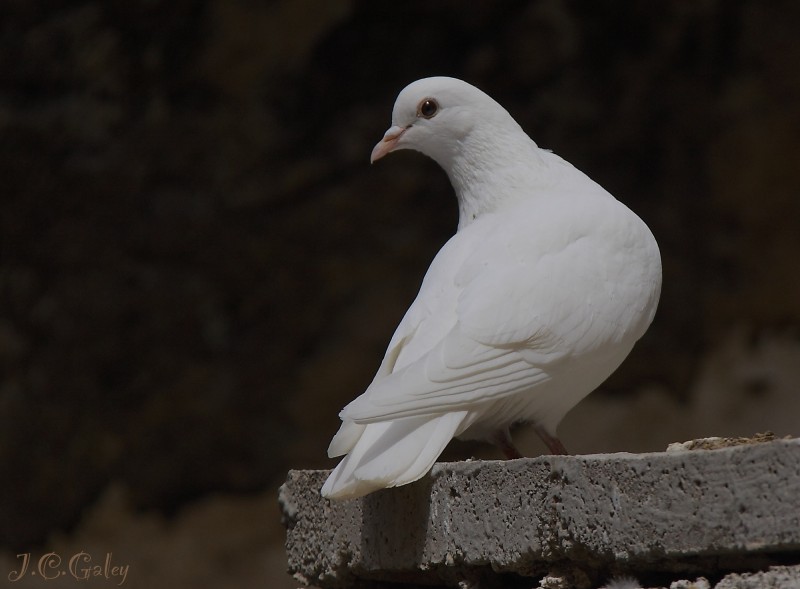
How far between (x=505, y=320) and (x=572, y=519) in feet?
1.91

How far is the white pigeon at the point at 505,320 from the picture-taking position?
2.81 metres

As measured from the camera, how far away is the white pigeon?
2.81 metres

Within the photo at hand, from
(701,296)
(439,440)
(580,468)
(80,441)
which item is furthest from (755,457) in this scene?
(80,441)

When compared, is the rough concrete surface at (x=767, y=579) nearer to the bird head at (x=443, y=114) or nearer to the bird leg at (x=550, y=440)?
the bird leg at (x=550, y=440)

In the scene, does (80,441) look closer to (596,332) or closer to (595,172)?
(595,172)

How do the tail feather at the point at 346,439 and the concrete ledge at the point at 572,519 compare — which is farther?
the tail feather at the point at 346,439

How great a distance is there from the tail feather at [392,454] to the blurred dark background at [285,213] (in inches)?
180

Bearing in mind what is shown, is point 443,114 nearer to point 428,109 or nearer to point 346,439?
point 428,109

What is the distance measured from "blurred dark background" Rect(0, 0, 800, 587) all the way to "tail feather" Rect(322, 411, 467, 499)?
4.57 meters

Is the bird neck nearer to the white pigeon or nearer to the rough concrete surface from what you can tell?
the white pigeon

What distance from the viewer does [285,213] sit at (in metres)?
7.47

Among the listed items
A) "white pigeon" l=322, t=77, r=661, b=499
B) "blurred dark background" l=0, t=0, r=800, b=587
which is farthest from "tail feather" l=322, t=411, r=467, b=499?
"blurred dark background" l=0, t=0, r=800, b=587

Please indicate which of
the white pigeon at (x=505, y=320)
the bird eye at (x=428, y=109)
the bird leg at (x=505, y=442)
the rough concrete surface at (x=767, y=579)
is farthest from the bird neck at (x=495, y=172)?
the rough concrete surface at (x=767, y=579)

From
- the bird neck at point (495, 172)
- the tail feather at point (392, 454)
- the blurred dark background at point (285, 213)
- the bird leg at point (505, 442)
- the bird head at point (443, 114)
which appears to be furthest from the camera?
Answer: the blurred dark background at point (285, 213)
